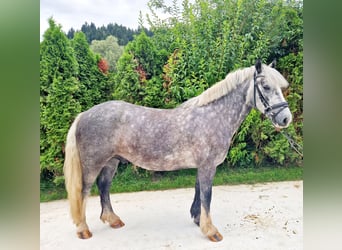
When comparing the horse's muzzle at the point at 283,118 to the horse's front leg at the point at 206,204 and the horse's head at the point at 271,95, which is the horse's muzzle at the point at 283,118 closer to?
the horse's head at the point at 271,95

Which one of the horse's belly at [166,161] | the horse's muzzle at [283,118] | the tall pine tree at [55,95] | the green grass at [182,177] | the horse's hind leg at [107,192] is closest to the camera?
the horse's muzzle at [283,118]

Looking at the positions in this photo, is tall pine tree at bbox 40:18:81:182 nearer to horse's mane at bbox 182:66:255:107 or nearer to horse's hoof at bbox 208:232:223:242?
horse's mane at bbox 182:66:255:107

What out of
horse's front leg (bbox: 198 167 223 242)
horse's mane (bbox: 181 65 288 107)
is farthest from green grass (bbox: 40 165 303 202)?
horse's mane (bbox: 181 65 288 107)

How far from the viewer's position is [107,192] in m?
2.74

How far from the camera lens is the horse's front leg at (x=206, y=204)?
8.26 feet

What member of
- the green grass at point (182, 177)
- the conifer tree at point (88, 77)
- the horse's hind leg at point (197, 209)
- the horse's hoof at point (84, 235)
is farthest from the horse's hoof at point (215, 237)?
the conifer tree at point (88, 77)

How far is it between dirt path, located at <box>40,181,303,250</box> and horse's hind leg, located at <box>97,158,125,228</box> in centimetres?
7

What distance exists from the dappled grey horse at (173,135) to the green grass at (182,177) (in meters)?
0.77

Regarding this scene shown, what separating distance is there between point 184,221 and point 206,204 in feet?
1.50

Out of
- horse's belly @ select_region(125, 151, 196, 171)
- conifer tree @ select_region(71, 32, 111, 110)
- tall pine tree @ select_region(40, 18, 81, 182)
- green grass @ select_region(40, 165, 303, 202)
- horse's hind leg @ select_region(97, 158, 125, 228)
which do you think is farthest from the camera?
green grass @ select_region(40, 165, 303, 202)

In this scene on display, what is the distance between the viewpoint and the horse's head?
2408mm

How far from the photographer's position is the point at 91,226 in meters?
2.73
